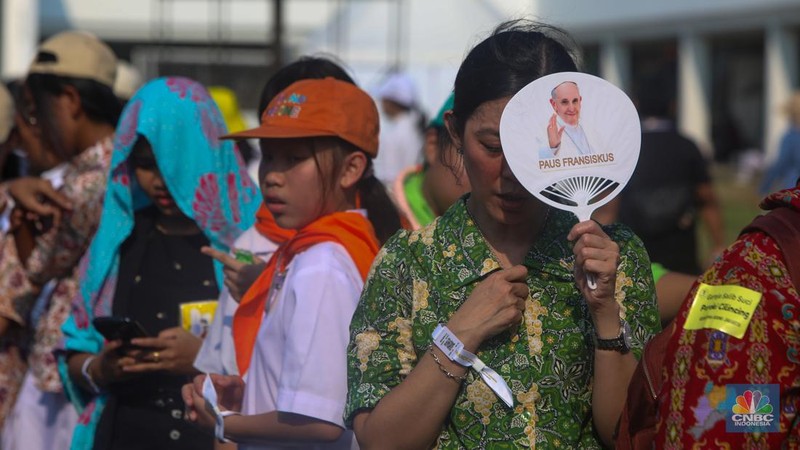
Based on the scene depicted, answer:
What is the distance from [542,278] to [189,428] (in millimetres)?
1676

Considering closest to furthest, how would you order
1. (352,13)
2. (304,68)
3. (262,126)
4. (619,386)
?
1. (619,386)
2. (262,126)
3. (304,68)
4. (352,13)

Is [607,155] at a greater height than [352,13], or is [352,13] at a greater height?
[607,155]

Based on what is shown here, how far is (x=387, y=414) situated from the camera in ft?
7.50

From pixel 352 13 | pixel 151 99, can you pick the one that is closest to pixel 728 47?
pixel 352 13

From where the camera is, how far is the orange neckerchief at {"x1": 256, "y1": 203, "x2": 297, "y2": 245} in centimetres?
344

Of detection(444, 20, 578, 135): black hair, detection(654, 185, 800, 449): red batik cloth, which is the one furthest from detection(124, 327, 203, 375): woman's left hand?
detection(654, 185, 800, 449): red batik cloth

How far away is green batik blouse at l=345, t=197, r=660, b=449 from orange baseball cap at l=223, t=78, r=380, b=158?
67cm

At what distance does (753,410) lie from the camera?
1.96m

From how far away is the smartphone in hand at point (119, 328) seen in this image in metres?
3.47

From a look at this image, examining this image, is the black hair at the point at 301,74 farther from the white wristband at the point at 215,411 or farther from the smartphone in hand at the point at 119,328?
the white wristband at the point at 215,411

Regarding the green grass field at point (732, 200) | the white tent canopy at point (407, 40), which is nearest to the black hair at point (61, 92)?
the white tent canopy at point (407, 40)

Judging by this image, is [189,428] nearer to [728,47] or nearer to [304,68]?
[304,68]

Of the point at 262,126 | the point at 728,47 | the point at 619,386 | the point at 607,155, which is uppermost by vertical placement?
the point at 607,155

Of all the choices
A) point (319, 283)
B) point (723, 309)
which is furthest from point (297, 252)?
point (723, 309)
